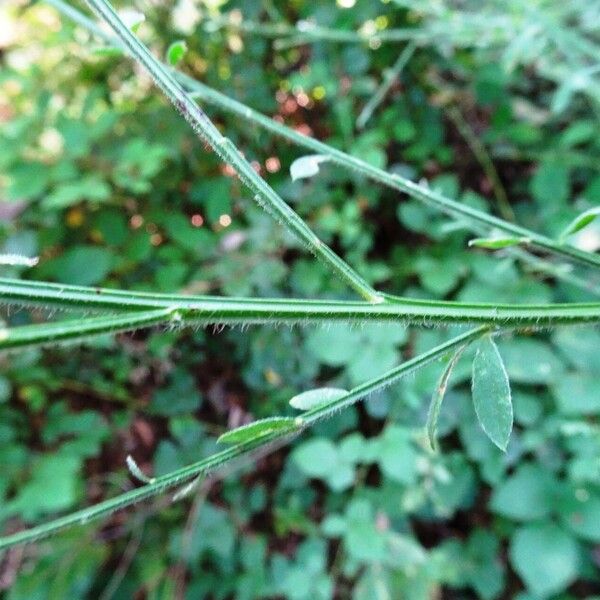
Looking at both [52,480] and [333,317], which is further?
[52,480]

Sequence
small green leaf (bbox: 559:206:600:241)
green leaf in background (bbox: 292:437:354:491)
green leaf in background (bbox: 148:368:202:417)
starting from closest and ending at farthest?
small green leaf (bbox: 559:206:600:241)
green leaf in background (bbox: 292:437:354:491)
green leaf in background (bbox: 148:368:202:417)

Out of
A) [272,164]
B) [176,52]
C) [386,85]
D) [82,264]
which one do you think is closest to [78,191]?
[82,264]

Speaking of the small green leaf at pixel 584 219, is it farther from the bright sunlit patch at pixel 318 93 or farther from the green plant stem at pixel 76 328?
the bright sunlit patch at pixel 318 93

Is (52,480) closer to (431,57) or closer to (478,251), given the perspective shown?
(478,251)

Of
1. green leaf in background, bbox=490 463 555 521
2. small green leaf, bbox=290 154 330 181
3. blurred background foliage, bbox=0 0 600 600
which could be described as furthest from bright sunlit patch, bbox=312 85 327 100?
small green leaf, bbox=290 154 330 181

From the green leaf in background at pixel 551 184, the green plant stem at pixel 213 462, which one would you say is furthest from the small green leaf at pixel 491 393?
the green leaf in background at pixel 551 184

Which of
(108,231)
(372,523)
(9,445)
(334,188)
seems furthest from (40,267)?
(372,523)

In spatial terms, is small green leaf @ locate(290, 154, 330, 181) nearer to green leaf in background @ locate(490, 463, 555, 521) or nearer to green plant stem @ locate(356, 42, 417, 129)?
green plant stem @ locate(356, 42, 417, 129)
